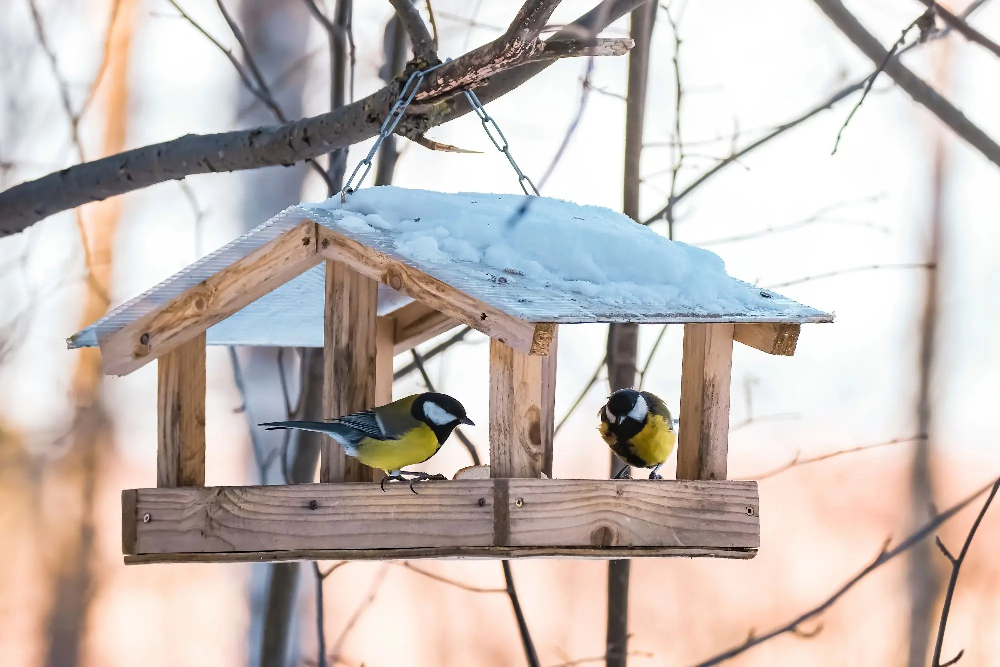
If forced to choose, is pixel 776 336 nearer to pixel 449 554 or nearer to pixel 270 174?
pixel 449 554

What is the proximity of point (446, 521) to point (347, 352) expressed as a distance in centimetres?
39

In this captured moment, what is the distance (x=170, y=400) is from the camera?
5.82 feet

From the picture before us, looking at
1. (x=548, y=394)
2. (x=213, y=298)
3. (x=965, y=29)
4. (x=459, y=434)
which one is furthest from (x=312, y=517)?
(x=965, y=29)

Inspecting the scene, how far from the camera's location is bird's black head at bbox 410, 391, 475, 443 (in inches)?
69.7

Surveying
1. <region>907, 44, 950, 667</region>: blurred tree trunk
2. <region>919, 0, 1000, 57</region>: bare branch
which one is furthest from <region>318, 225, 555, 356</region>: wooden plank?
<region>907, 44, 950, 667</region>: blurred tree trunk

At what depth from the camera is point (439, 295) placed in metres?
1.49

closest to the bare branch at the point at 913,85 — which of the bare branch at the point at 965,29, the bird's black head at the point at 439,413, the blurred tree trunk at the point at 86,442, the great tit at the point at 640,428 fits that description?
the bare branch at the point at 965,29

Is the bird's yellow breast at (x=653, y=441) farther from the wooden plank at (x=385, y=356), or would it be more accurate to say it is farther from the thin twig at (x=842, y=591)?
the thin twig at (x=842, y=591)

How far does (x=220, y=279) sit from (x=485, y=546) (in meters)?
0.67

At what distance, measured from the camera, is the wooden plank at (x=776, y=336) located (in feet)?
5.59

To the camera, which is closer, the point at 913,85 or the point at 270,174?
the point at 913,85

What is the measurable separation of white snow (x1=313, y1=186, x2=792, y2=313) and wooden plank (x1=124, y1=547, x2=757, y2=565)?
425mm

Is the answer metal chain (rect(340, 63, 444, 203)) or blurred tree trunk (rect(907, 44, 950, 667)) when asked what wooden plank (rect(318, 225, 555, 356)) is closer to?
metal chain (rect(340, 63, 444, 203))

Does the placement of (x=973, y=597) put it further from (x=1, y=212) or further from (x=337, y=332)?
(x=1, y=212)
